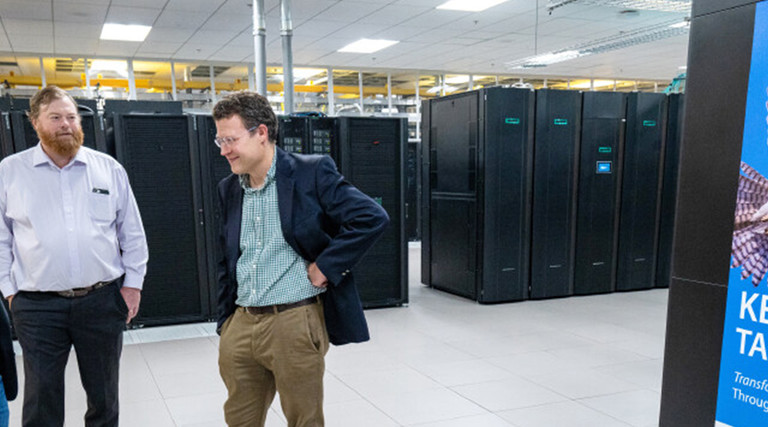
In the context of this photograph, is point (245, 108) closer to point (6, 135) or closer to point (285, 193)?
point (285, 193)

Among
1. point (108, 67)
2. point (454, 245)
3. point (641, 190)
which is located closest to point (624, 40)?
point (641, 190)

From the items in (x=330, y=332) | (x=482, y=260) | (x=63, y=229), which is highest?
(x=63, y=229)

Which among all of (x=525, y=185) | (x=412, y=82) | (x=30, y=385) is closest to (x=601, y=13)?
(x=525, y=185)

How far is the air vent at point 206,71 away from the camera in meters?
11.5

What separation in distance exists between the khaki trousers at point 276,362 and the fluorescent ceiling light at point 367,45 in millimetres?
8349

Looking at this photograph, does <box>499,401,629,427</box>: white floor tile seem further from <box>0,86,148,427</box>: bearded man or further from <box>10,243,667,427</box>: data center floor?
<box>0,86,148,427</box>: bearded man

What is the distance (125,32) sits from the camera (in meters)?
8.39

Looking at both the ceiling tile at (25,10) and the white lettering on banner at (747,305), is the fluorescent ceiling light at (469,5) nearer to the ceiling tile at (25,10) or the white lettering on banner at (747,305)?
the ceiling tile at (25,10)

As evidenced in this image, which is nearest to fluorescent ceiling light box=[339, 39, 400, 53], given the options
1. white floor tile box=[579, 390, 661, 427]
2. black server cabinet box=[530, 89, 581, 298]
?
black server cabinet box=[530, 89, 581, 298]

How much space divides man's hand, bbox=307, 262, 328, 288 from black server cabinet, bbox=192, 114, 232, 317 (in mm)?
2944

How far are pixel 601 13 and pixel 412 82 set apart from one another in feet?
20.0

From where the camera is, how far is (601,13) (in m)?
7.77

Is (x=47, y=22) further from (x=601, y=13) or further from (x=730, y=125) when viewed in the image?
(x=730, y=125)

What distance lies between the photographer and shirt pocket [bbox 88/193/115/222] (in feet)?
6.98
